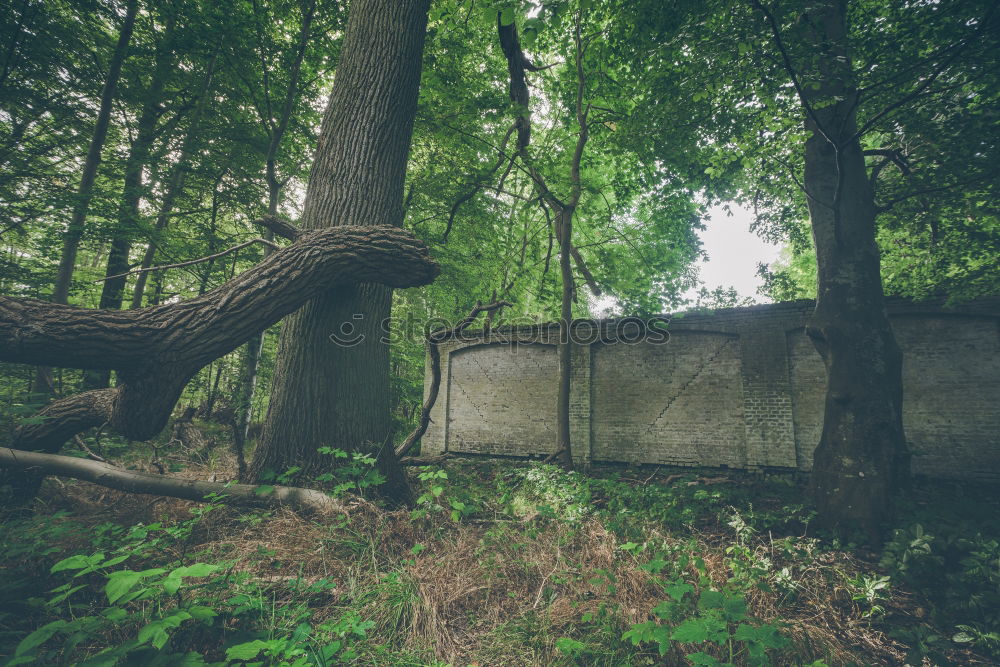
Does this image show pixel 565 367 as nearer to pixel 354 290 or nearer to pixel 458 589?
pixel 354 290

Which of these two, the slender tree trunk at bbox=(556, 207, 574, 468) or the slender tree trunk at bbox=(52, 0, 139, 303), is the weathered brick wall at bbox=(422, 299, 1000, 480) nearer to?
the slender tree trunk at bbox=(556, 207, 574, 468)

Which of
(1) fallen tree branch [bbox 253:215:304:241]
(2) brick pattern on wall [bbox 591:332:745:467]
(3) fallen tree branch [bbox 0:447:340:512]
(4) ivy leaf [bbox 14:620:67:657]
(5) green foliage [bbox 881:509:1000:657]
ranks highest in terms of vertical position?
(1) fallen tree branch [bbox 253:215:304:241]

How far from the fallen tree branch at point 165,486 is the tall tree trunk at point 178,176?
5055mm

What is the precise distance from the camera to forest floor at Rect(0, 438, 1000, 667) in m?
1.87

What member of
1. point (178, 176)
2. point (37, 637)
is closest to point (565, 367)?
point (37, 637)

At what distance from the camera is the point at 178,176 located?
26.9 ft

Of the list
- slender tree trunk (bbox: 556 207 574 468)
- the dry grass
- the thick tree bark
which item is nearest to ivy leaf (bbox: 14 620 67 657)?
the dry grass

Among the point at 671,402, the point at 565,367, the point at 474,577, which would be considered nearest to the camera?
the point at 474,577

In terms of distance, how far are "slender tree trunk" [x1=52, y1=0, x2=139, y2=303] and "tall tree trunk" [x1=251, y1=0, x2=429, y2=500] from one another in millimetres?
4758

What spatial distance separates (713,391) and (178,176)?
40.8ft

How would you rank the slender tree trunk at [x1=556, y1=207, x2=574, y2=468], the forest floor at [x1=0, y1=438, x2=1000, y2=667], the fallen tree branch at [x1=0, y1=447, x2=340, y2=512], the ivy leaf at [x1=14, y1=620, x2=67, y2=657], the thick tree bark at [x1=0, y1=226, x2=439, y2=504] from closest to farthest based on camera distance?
the ivy leaf at [x1=14, y1=620, x2=67, y2=657] < the forest floor at [x1=0, y1=438, x2=1000, y2=667] < the thick tree bark at [x1=0, y1=226, x2=439, y2=504] < the fallen tree branch at [x1=0, y1=447, x2=340, y2=512] < the slender tree trunk at [x1=556, y1=207, x2=574, y2=468]

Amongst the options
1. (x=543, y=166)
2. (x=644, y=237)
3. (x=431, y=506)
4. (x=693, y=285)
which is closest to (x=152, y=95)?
(x=543, y=166)

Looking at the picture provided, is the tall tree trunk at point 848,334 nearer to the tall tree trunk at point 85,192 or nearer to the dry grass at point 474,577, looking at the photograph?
the dry grass at point 474,577

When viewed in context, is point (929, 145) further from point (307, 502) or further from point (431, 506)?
point (307, 502)
